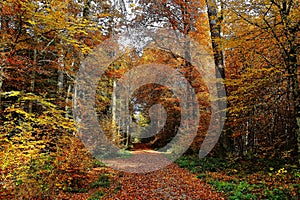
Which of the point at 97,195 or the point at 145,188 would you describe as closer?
the point at 97,195

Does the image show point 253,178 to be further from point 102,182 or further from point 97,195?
point 102,182

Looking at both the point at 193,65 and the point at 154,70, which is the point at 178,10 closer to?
the point at 193,65

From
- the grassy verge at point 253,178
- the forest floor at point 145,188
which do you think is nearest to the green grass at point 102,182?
the forest floor at point 145,188

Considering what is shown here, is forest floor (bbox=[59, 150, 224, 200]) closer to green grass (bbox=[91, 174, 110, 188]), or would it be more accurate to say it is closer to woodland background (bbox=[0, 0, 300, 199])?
green grass (bbox=[91, 174, 110, 188])

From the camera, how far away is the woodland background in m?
6.52

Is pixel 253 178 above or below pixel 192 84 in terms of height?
below

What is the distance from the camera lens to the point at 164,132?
1069 inches

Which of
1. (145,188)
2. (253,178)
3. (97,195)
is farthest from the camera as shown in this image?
(145,188)

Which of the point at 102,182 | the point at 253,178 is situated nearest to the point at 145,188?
the point at 102,182

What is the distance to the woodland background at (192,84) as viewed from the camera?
21.4 ft

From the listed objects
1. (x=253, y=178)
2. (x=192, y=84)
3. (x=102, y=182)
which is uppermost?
(x=192, y=84)

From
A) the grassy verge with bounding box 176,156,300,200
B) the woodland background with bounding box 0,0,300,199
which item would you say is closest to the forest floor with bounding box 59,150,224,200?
the grassy verge with bounding box 176,156,300,200

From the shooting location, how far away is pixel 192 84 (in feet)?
50.8

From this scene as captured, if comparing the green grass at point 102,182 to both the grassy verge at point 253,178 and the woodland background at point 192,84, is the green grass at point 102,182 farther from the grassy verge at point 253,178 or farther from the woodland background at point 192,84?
the grassy verge at point 253,178
